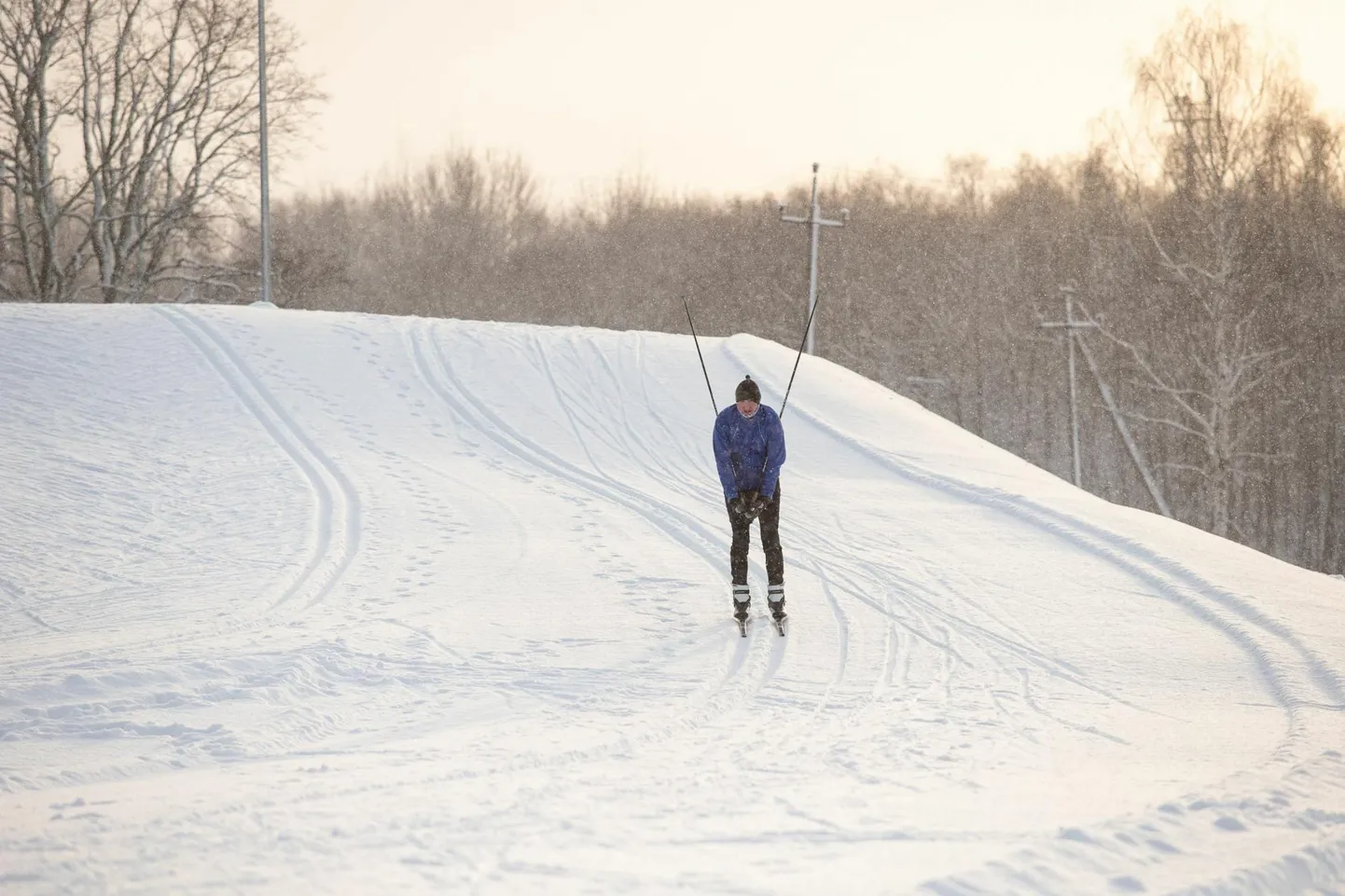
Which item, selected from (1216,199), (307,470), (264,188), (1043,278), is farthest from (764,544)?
(1043,278)

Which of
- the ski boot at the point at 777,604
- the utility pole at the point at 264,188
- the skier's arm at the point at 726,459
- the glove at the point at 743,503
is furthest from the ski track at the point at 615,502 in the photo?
the utility pole at the point at 264,188

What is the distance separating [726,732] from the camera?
6152mm

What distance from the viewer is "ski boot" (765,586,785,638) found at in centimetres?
855

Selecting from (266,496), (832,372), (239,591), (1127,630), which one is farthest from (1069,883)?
(832,372)

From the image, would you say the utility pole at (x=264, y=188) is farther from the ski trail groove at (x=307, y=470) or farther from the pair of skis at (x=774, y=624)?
the pair of skis at (x=774, y=624)

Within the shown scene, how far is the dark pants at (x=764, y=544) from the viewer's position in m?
8.56

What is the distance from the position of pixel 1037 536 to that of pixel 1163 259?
88.8 feet

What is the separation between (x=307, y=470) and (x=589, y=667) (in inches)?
278

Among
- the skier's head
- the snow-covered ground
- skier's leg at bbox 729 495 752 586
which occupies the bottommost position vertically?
the snow-covered ground

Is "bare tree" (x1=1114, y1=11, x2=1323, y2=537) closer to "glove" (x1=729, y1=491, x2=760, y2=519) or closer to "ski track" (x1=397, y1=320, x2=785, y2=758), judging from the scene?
"ski track" (x1=397, y1=320, x2=785, y2=758)

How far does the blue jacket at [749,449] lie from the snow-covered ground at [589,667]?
107 cm

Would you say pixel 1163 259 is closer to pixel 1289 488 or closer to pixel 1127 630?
pixel 1289 488

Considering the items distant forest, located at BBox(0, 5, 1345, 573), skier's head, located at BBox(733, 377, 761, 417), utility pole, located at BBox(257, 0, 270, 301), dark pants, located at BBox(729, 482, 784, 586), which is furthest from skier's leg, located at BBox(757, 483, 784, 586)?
distant forest, located at BBox(0, 5, 1345, 573)

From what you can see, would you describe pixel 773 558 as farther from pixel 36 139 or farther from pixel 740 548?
pixel 36 139
